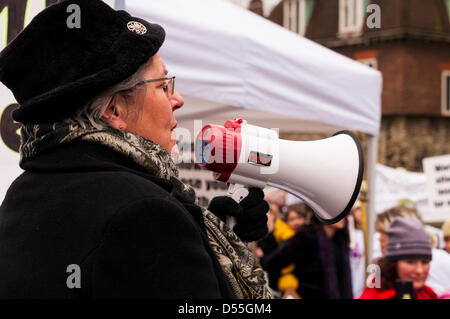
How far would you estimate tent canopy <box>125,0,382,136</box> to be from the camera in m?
2.96

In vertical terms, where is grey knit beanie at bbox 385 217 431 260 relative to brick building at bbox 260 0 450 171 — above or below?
below

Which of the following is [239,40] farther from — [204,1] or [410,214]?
[410,214]

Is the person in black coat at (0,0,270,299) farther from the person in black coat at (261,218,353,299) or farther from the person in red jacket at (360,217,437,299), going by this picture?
the person in black coat at (261,218,353,299)

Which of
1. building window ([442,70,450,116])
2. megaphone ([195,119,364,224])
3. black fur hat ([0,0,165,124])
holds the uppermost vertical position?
building window ([442,70,450,116])

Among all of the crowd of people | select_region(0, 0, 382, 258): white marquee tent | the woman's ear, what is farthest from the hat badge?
the crowd of people

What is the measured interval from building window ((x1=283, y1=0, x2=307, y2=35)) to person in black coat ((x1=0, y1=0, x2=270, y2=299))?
2363 centimetres

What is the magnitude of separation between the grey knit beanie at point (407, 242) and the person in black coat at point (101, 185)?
6.93ft

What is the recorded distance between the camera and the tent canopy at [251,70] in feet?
9.70

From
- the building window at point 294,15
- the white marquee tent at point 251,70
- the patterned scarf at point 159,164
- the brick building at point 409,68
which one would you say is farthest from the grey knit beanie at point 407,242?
the building window at point 294,15

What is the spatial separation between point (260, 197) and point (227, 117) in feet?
9.56

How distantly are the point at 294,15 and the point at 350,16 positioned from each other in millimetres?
2685

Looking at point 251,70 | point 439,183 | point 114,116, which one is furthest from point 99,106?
point 439,183

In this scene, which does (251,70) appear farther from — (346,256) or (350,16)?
(350,16)
